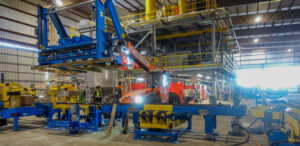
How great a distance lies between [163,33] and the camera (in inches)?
635

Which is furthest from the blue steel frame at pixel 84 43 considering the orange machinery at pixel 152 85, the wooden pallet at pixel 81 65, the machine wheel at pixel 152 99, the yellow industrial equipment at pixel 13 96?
the yellow industrial equipment at pixel 13 96

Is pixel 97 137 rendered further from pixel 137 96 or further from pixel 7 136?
pixel 7 136

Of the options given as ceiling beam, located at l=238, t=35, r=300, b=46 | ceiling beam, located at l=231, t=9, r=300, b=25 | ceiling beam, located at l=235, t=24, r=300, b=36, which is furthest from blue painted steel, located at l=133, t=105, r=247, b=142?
ceiling beam, located at l=238, t=35, r=300, b=46

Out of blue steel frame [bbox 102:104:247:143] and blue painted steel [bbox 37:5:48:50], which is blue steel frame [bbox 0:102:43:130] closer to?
blue painted steel [bbox 37:5:48:50]

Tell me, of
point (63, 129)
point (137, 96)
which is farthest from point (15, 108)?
point (137, 96)

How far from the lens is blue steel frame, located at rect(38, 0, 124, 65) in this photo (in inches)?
209

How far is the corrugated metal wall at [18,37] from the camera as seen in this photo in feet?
61.3

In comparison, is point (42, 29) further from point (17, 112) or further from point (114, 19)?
point (17, 112)

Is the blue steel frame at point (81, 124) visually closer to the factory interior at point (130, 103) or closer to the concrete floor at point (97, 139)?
the factory interior at point (130, 103)

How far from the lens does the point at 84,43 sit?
5.46 meters

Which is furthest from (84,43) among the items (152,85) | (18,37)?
(18,37)

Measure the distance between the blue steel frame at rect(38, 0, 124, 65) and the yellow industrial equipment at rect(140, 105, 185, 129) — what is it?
5.69ft

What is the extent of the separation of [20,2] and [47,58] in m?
18.6

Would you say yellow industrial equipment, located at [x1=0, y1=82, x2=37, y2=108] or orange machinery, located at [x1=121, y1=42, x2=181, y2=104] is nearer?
orange machinery, located at [x1=121, y1=42, x2=181, y2=104]
